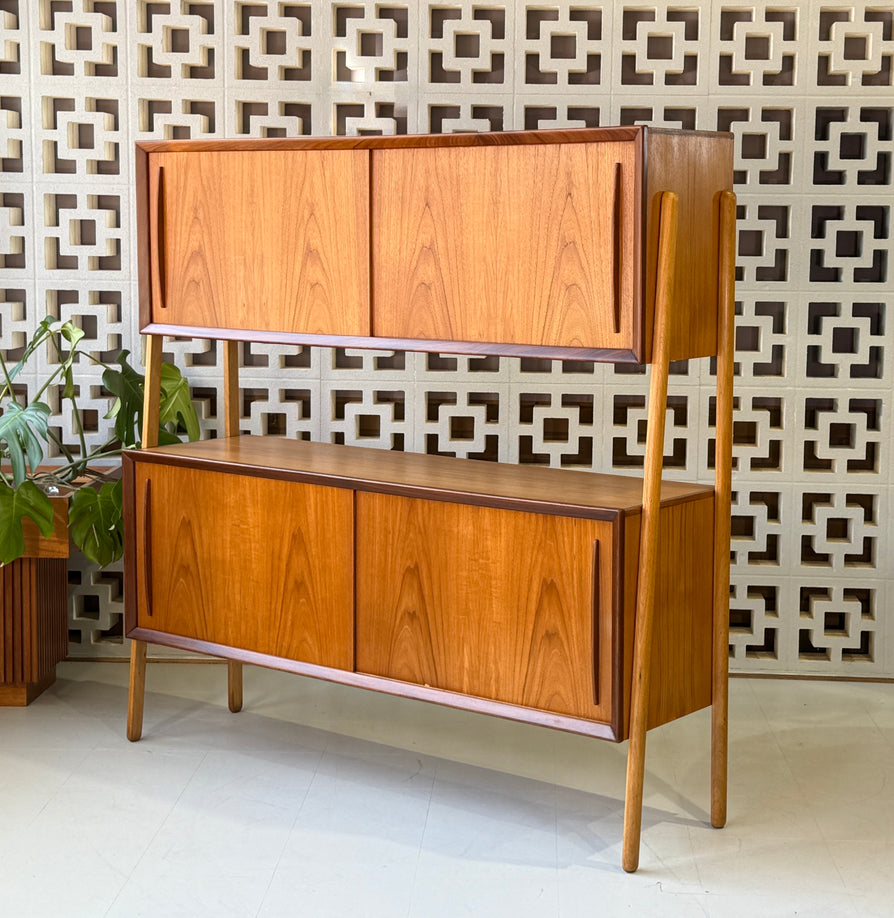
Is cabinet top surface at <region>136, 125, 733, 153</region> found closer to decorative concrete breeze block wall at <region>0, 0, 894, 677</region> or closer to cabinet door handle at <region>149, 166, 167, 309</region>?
cabinet door handle at <region>149, 166, 167, 309</region>

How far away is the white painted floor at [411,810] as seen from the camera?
2879 mm

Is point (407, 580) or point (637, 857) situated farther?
point (407, 580)

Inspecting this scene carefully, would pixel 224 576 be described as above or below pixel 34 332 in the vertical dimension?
below

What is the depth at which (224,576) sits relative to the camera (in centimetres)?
356

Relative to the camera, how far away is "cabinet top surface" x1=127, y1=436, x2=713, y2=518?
10.1 ft

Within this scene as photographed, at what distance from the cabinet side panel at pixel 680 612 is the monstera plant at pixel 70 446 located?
1792 mm

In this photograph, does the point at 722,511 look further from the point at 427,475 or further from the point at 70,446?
the point at 70,446

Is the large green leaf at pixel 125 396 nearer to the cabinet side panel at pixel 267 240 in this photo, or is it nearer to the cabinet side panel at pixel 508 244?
the cabinet side panel at pixel 267 240

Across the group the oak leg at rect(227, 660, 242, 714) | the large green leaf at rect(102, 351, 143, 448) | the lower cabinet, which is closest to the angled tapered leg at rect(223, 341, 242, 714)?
the oak leg at rect(227, 660, 242, 714)

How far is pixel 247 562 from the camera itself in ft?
11.5

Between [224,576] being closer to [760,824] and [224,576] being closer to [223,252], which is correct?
[223,252]

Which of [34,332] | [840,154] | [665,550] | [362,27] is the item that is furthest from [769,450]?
[34,332]

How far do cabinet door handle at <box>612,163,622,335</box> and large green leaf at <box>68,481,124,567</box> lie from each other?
6.06 feet

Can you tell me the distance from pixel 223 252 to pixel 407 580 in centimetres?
105
